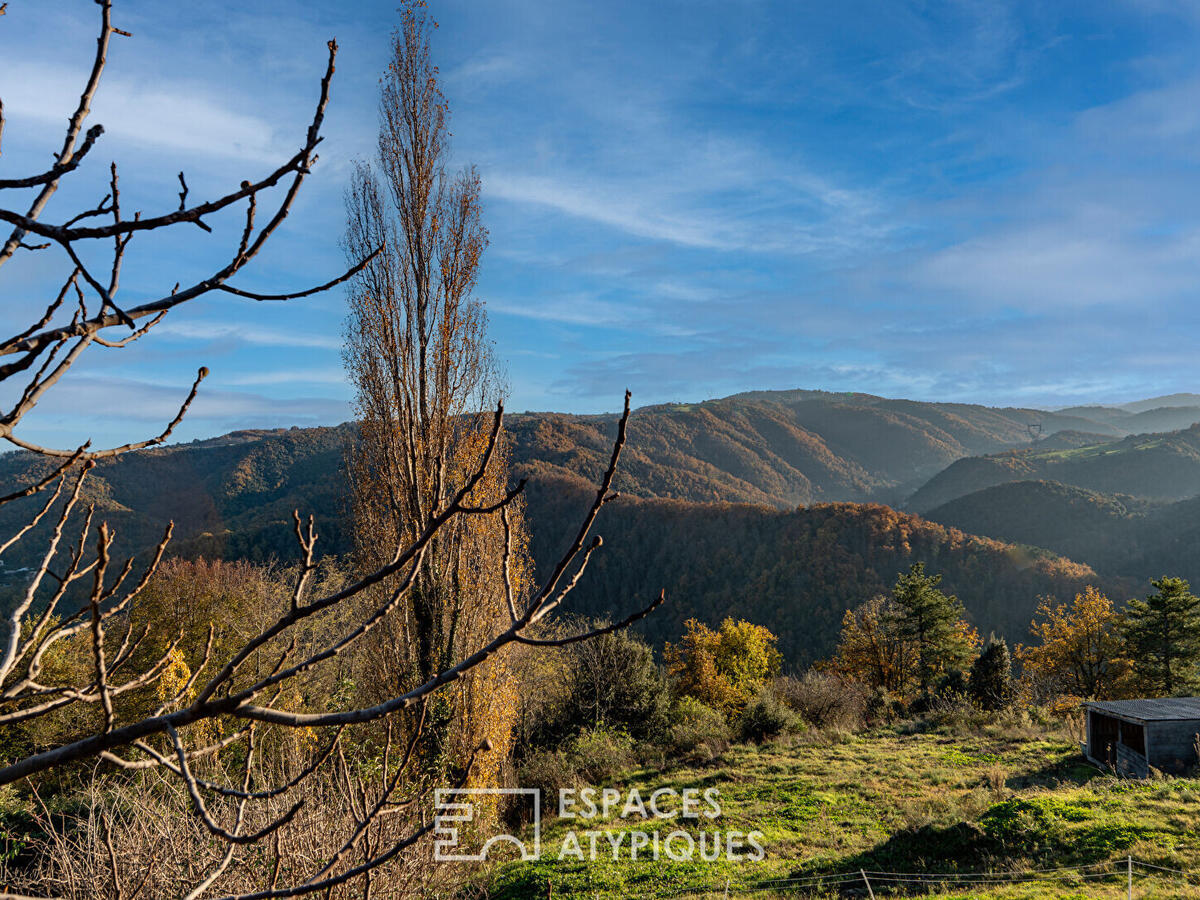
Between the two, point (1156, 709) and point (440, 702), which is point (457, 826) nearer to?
point (440, 702)

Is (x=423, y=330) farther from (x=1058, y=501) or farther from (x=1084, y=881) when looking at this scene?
(x=1058, y=501)

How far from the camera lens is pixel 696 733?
15906mm

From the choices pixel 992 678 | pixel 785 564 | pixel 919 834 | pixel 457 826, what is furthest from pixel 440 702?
pixel 785 564

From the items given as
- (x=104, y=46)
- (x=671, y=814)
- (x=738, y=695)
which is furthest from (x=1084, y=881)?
(x=738, y=695)

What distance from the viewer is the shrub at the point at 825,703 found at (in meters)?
17.8

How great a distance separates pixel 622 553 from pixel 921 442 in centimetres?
12436

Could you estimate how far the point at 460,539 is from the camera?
8406 millimetres

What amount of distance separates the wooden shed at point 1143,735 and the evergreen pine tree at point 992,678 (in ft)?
24.9

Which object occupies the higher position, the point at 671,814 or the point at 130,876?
the point at 130,876

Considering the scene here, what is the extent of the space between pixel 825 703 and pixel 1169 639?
11787 millimetres

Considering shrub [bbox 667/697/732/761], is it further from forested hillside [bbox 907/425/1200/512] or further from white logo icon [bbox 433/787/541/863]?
forested hillside [bbox 907/425/1200/512]

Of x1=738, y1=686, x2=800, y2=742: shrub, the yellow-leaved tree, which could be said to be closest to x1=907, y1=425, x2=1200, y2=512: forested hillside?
the yellow-leaved tree
